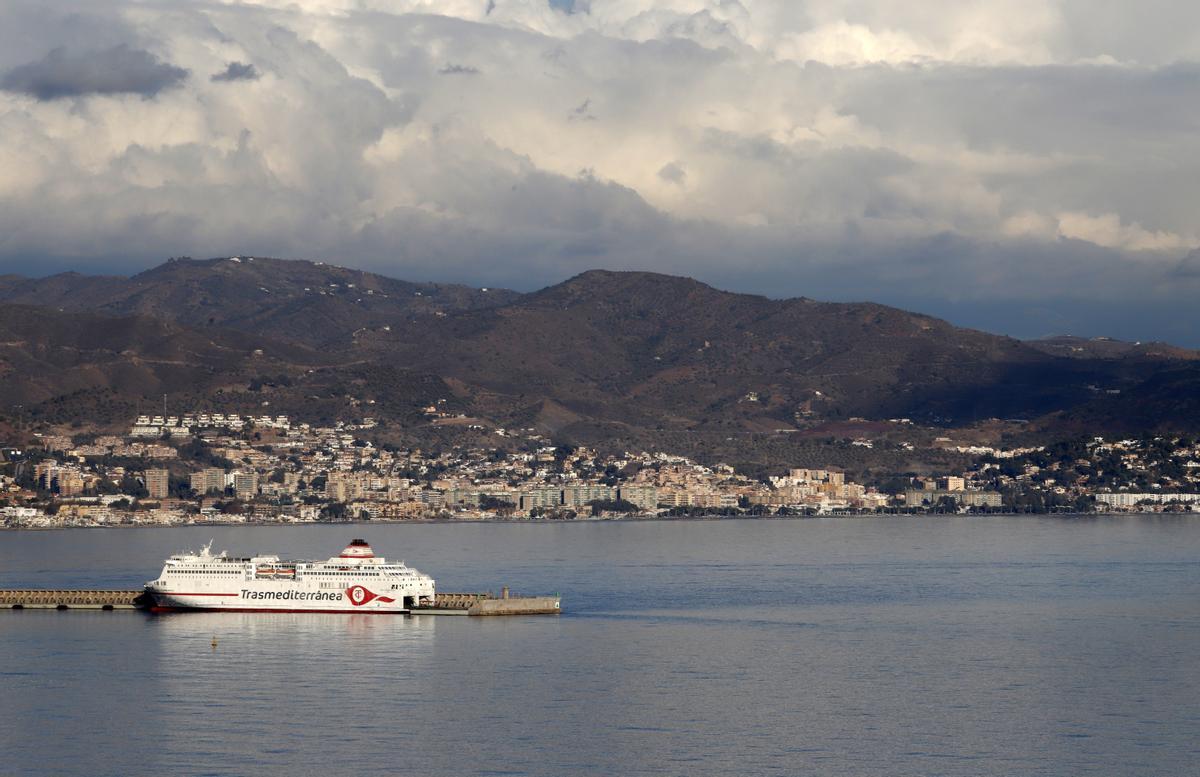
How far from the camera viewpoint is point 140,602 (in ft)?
342

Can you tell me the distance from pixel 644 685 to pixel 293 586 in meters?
36.4

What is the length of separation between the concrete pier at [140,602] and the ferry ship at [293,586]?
4.89 feet

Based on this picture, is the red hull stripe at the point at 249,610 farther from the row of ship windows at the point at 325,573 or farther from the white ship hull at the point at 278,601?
the row of ship windows at the point at 325,573

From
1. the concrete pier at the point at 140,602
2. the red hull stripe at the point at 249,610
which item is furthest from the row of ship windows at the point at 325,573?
the concrete pier at the point at 140,602

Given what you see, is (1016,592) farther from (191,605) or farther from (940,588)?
(191,605)

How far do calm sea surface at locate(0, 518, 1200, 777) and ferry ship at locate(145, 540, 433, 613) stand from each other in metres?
1.76

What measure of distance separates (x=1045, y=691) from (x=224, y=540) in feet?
425

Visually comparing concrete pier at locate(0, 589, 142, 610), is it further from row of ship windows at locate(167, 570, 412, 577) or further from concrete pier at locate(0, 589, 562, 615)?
row of ship windows at locate(167, 570, 412, 577)

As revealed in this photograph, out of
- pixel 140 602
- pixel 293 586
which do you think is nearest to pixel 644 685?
pixel 293 586

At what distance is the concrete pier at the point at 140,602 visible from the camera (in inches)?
3883

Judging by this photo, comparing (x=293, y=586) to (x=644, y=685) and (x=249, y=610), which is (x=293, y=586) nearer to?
(x=249, y=610)

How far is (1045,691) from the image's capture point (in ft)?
227

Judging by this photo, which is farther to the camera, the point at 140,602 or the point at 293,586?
the point at 140,602

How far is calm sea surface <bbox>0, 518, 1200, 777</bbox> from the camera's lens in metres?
56.3
